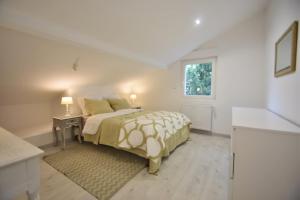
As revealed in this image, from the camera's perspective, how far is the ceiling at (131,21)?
1.61m

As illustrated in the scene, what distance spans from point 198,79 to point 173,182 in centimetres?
285

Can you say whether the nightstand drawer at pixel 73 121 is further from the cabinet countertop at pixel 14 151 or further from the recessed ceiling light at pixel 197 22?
the recessed ceiling light at pixel 197 22

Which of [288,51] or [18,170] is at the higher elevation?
[288,51]

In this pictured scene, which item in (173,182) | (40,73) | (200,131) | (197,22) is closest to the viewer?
(173,182)

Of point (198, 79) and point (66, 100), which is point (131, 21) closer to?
point (66, 100)

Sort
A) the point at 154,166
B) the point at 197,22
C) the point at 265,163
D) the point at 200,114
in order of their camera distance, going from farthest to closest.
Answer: the point at 200,114 < the point at 197,22 < the point at 154,166 < the point at 265,163

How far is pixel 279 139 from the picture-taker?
120 centimetres

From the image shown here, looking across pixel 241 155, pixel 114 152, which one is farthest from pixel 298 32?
pixel 114 152

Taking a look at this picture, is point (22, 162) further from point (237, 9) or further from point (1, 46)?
point (237, 9)

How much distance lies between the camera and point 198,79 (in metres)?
4.11

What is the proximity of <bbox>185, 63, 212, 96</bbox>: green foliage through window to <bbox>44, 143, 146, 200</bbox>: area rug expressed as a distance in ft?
8.00

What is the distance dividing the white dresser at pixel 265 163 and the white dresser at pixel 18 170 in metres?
1.50

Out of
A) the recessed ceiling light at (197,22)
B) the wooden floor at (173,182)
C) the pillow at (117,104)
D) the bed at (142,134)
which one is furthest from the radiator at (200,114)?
the recessed ceiling light at (197,22)

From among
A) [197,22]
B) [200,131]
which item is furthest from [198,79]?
[197,22]
